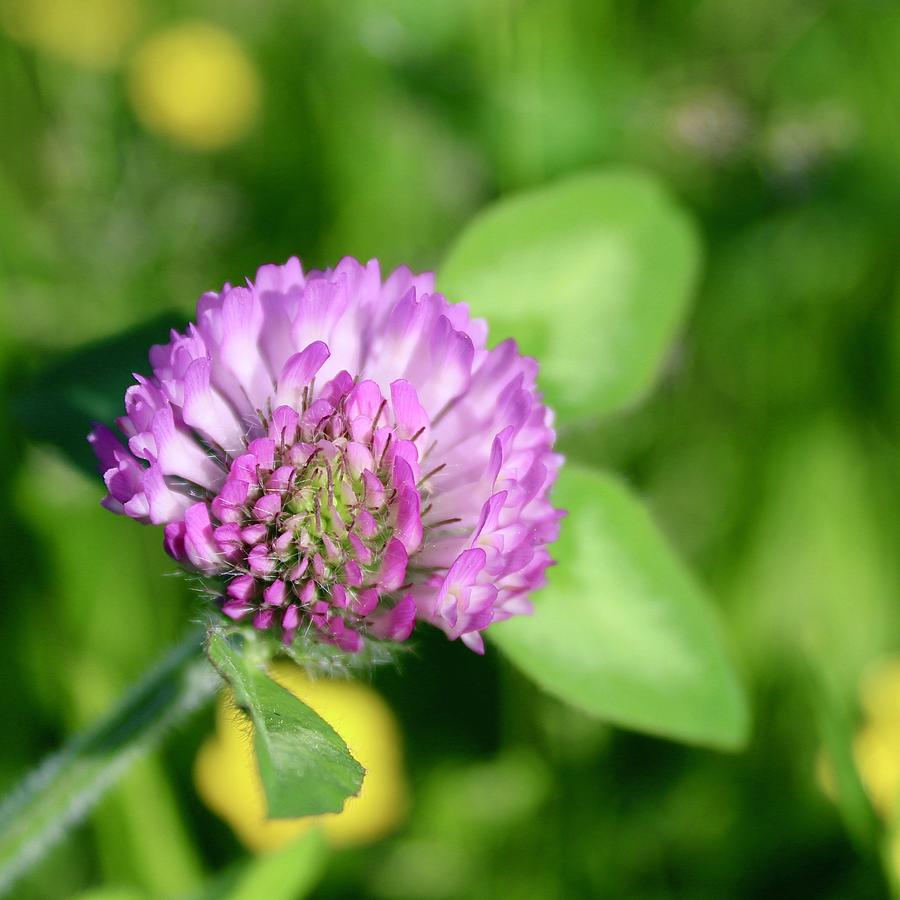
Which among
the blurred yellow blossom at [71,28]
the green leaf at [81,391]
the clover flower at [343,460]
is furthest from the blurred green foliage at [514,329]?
the clover flower at [343,460]

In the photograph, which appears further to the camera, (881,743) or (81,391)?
(881,743)

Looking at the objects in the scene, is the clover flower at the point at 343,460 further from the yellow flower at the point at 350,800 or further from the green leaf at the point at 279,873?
the yellow flower at the point at 350,800

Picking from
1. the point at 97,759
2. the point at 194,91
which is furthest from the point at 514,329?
the point at 194,91

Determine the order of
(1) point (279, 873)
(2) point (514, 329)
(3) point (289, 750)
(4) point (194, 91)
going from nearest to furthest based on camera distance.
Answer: (3) point (289, 750) → (1) point (279, 873) → (2) point (514, 329) → (4) point (194, 91)

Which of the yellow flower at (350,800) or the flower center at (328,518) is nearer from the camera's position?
the flower center at (328,518)

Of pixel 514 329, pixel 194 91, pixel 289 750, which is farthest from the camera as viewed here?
pixel 194 91

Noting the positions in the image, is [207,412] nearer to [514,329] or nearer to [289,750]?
[289,750]
